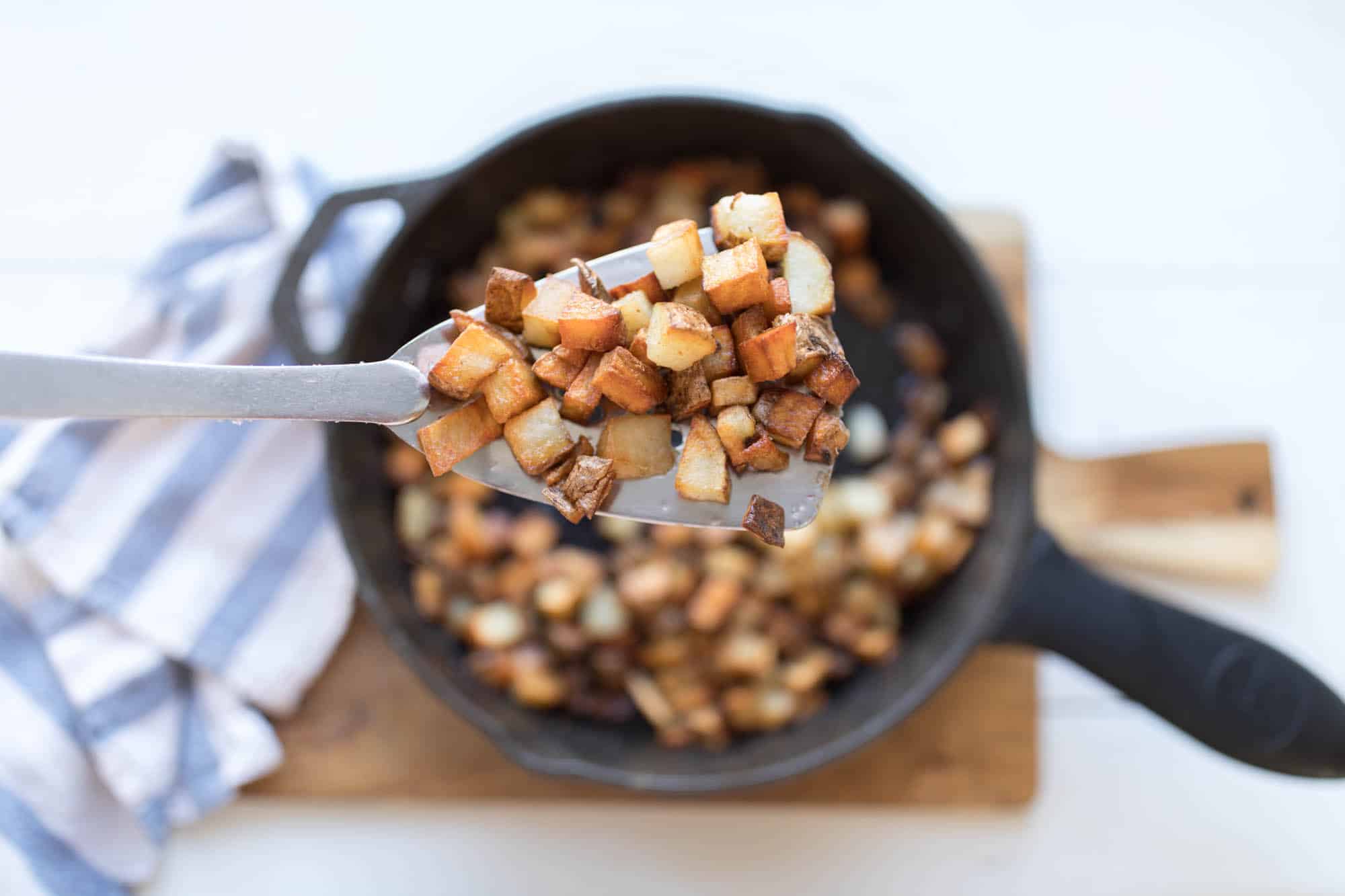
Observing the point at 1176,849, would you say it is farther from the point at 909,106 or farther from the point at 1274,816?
the point at 909,106

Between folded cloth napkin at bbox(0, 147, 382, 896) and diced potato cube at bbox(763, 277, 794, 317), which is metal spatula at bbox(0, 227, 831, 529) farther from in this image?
folded cloth napkin at bbox(0, 147, 382, 896)

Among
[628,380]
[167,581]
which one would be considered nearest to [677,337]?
[628,380]

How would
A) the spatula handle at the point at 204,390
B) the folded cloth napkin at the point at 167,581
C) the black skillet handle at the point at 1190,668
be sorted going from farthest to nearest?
1. the folded cloth napkin at the point at 167,581
2. the black skillet handle at the point at 1190,668
3. the spatula handle at the point at 204,390

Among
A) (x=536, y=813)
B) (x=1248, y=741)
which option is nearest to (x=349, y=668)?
(x=536, y=813)

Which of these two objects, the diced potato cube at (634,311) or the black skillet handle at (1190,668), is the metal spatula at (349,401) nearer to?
the diced potato cube at (634,311)

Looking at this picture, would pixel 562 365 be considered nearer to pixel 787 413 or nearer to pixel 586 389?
pixel 586 389

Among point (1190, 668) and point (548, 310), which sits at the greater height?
point (548, 310)

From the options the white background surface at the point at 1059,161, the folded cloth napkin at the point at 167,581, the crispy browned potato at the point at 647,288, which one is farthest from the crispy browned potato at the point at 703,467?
the white background surface at the point at 1059,161
